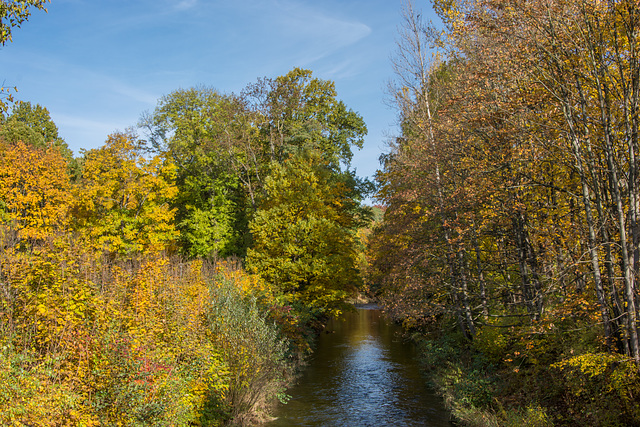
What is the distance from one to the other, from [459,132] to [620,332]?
294 inches

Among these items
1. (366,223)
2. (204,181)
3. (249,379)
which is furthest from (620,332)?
(204,181)

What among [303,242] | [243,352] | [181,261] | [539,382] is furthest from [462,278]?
[181,261]

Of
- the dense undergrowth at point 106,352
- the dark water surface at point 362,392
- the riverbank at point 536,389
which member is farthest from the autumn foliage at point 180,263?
the riverbank at point 536,389

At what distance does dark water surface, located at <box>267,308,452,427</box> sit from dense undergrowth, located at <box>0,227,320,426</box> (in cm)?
261

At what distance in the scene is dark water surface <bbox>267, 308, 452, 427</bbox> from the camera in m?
12.2

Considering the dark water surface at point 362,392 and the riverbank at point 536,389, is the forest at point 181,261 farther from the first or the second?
the riverbank at point 536,389

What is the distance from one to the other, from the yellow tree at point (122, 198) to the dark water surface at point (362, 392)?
524 inches

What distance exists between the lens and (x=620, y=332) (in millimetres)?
9047

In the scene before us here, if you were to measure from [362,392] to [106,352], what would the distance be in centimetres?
964

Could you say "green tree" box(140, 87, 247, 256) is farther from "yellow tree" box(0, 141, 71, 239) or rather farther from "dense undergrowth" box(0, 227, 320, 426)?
"dense undergrowth" box(0, 227, 320, 426)

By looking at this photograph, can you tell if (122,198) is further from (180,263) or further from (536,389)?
(536,389)

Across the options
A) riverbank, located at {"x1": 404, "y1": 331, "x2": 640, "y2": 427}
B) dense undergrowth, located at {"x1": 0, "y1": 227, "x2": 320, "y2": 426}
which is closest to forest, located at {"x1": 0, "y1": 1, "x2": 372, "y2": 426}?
dense undergrowth, located at {"x1": 0, "y1": 227, "x2": 320, "y2": 426}

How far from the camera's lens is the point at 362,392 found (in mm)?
14828

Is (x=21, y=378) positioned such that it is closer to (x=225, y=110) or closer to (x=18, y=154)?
(x=18, y=154)
